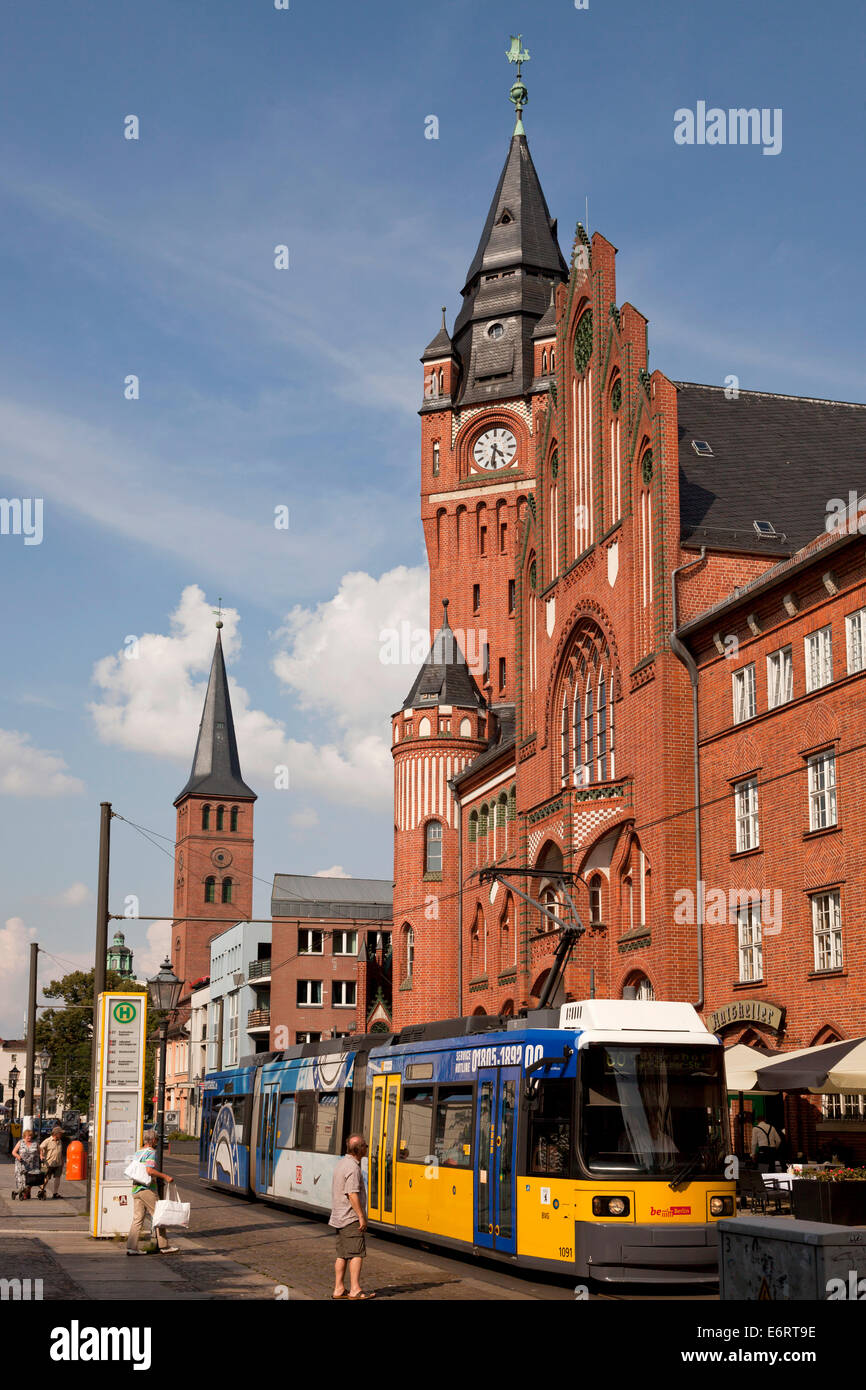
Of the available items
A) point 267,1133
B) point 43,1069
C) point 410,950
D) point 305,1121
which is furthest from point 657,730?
point 43,1069

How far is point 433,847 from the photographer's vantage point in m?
54.5

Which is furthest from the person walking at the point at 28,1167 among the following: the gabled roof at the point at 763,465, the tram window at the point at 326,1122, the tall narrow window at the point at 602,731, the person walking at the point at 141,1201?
the gabled roof at the point at 763,465

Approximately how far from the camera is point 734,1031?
29766mm

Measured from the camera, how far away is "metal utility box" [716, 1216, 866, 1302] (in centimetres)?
860

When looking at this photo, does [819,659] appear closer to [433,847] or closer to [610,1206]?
[610,1206]

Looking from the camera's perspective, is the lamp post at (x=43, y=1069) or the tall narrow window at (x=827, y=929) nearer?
the tall narrow window at (x=827, y=929)

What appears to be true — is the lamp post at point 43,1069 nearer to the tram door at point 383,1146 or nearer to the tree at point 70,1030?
the tree at point 70,1030

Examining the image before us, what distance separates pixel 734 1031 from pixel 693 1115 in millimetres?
13367

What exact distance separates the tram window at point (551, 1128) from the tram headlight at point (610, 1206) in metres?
0.51

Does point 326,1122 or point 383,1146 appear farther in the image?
point 326,1122

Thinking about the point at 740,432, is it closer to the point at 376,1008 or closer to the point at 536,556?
the point at 536,556

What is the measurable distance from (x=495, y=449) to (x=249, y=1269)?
5019cm

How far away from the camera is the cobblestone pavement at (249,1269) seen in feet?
50.5
